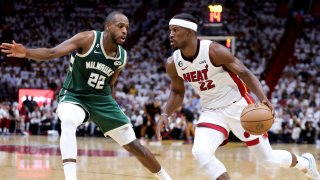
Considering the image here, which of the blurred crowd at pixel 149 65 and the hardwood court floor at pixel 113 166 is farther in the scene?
the blurred crowd at pixel 149 65

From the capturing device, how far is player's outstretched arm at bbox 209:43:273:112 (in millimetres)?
5910

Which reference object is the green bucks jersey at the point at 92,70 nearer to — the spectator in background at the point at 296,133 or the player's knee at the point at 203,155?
the player's knee at the point at 203,155

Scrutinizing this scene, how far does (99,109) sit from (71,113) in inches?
15.9

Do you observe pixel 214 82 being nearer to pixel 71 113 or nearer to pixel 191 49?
pixel 191 49

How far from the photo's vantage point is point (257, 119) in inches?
224

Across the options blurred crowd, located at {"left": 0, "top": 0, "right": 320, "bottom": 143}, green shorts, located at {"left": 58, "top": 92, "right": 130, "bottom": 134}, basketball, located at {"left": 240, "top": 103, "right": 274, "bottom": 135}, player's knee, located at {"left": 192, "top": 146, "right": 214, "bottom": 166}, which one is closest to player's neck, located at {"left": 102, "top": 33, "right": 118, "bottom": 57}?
green shorts, located at {"left": 58, "top": 92, "right": 130, "bottom": 134}

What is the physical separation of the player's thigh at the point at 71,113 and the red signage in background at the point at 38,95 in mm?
15397

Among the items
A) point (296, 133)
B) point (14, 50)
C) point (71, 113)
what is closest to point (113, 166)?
point (71, 113)

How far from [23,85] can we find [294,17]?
12180 millimetres

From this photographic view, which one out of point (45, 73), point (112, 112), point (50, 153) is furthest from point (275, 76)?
point (112, 112)

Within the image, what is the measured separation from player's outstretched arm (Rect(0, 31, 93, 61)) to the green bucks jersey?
13cm

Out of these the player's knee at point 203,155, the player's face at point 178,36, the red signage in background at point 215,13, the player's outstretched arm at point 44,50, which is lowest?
the player's knee at point 203,155

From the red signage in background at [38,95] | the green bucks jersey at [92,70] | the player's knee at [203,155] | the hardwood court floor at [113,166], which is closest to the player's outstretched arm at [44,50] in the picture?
the green bucks jersey at [92,70]

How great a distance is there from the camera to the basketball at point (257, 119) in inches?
225
